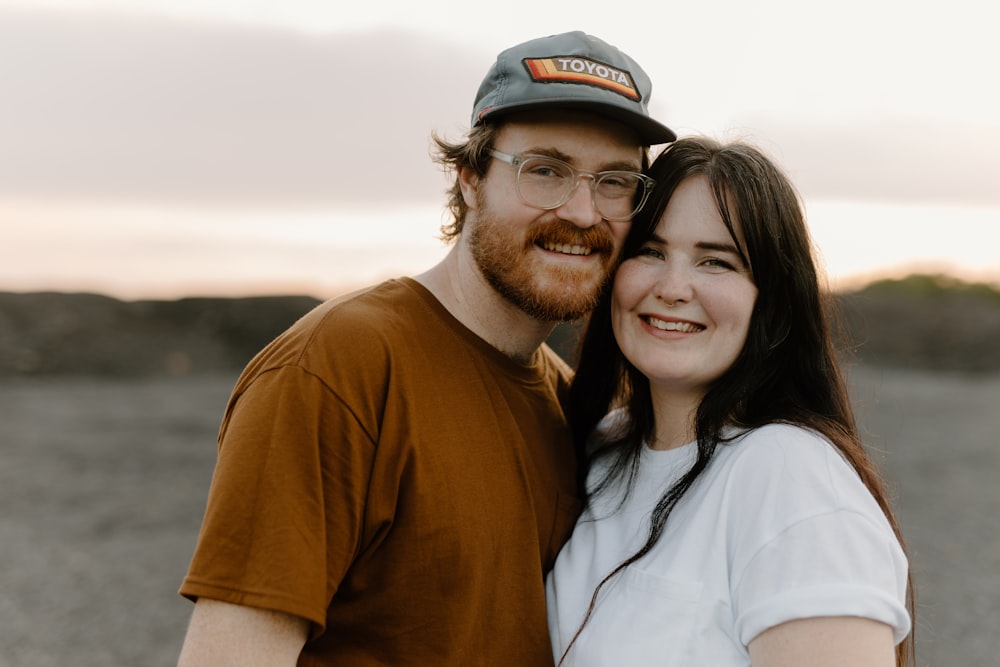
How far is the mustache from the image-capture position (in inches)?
101

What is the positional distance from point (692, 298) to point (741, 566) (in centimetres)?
73

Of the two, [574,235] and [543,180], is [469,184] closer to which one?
[543,180]

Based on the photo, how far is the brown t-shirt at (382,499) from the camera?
196 cm

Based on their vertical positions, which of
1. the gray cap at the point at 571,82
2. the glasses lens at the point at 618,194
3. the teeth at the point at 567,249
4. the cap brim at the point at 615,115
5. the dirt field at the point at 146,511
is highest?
the gray cap at the point at 571,82

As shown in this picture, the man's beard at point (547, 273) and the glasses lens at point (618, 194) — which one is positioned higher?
the glasses lens at point (618, 194)

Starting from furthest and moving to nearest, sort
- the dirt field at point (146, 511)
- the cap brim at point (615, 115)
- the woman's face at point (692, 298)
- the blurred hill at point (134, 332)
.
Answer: the blurred hill at point (134, 332) < the dirt field at point (146, 511) < the cap brim at point (615, 115) < the woman's face at point (692, 298)

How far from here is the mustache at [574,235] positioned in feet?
8.43

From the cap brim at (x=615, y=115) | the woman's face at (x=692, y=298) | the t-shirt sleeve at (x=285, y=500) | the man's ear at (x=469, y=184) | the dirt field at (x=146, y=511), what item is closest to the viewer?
the t-shirt sleeve at (x=285, y=500)

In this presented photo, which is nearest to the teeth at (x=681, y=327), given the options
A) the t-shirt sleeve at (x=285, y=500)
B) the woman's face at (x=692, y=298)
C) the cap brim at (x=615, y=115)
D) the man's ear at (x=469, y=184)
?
the woman's face at (x=692, y=298)

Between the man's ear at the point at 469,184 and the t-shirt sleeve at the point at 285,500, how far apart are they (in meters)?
0.97

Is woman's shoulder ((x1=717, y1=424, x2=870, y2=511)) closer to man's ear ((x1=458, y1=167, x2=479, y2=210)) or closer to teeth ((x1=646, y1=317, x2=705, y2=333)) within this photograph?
teeth ((x1=646, y1=317, x2=705, y2=333))

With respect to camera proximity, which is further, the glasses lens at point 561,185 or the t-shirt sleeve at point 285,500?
the glasses lens at point 561,185

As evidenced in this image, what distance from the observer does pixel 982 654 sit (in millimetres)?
5727

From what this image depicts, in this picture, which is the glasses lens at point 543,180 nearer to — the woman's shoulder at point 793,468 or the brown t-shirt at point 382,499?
the brown t-shirt at point 382,499
